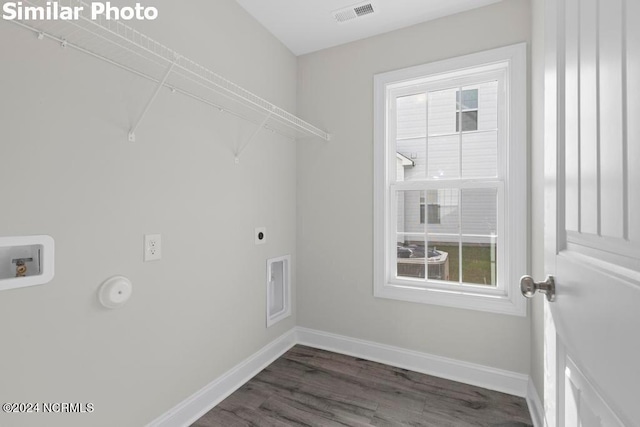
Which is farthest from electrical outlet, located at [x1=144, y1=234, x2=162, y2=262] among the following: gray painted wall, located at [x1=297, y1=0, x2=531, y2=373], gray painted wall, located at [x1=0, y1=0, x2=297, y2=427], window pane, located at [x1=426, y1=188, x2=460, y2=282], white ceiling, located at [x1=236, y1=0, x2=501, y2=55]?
window pane, located at [x1=426, y1=188, x2=460, y2=282]

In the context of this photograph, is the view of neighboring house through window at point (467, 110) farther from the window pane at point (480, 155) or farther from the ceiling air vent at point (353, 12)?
the ceiling air vent at point (353, 12)

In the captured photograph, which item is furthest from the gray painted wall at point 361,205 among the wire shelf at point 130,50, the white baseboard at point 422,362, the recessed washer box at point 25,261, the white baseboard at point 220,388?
the recessed washer box at point 25,261

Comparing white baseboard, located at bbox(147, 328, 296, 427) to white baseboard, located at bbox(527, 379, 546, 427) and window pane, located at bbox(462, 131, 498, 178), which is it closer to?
white baseboard, located at bbox(527, 379, 546, 427)

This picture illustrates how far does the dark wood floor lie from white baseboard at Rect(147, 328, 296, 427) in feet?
0.14

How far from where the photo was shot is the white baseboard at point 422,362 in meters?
1.86

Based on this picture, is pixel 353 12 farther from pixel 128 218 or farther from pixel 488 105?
pixel 128 218

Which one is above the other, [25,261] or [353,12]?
[353,12]

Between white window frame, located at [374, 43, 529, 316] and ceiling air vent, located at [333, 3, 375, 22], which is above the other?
ceiling air vent, located at [333, 3, 375, 22]

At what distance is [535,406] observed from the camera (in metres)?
1.62

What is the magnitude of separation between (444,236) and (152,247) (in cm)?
185

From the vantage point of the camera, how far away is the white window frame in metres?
1.81

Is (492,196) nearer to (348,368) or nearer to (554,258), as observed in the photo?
(554,258)

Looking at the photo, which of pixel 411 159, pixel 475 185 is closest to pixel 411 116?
pixel 411 159

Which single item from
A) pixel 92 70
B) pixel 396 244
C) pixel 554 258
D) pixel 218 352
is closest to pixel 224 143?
pixel 92 70
